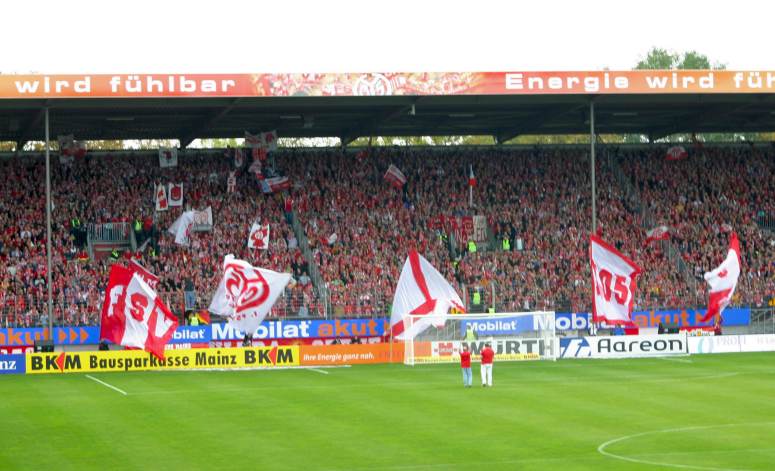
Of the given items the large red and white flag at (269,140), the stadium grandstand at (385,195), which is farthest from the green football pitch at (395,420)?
the large red and white flag at (269,140)

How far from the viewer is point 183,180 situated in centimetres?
5847

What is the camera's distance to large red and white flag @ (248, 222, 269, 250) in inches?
2184

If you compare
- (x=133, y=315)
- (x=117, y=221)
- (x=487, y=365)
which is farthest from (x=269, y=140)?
(x=487, y=365)

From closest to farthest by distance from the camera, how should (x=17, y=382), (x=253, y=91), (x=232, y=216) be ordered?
(x=17, y=382), (x=253, y=91), (x=232, y=216)

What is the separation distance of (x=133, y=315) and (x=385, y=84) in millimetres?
14222

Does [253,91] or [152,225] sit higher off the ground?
[253,91]

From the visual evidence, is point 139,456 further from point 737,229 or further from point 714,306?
point 737,229

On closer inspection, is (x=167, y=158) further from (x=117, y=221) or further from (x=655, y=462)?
(x=655, y=462)

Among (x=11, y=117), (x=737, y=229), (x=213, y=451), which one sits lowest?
(x=213, y=451)

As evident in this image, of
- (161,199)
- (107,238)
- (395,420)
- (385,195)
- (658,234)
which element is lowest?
(395,420)

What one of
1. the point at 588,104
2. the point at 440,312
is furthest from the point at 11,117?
the point at 588,104

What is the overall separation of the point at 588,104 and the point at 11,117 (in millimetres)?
23674

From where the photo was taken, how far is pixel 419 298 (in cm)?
4562

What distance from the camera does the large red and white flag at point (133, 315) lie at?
41719 mm
